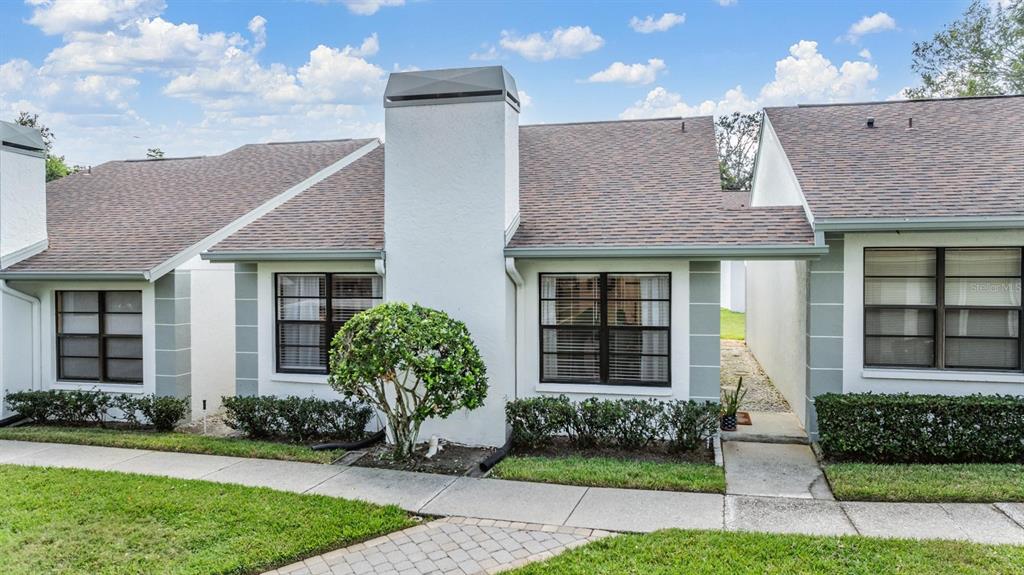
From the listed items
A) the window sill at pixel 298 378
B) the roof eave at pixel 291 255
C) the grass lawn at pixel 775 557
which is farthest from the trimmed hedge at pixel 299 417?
the grass lawn at pixel 775 557

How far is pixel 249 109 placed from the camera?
20.2 m

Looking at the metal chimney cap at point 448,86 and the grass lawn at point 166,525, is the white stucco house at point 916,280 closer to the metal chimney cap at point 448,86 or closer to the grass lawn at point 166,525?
the metal chimney cap at point 448,86

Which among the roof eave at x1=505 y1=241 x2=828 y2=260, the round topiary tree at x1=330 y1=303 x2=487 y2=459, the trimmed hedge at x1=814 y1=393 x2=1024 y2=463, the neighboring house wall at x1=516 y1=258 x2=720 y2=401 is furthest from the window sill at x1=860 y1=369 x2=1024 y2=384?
the round topiary tree at x1=330 y1=303 x2=487 y2=459

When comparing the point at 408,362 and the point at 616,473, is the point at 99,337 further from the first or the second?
the point at 616,473

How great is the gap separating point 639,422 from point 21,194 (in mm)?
10414

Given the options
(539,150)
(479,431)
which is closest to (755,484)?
(479,431)

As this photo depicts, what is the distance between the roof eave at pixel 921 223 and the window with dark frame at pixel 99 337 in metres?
9.95

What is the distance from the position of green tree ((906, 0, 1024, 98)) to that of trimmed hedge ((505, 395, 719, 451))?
2416 centimetres

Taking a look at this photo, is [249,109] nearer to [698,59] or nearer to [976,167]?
[698,59]

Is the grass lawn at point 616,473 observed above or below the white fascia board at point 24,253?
below

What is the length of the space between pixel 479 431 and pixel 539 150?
18.5ft

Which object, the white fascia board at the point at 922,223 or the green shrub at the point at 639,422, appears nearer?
the white fascia board at the point at 922,223

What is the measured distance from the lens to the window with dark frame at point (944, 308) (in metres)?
7.78

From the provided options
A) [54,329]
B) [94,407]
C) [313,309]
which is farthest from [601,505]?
[54,329]
